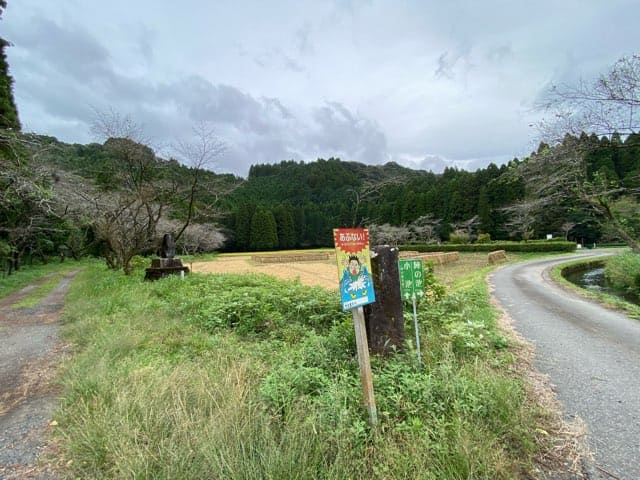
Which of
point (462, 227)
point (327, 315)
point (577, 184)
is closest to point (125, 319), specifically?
point (327, 315)

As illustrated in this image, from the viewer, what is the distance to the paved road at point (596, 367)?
220cm

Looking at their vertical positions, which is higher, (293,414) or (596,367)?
(293,414)

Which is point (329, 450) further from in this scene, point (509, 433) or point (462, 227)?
point (462, 227)

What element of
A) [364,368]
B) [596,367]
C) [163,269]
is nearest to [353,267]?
[364,368]

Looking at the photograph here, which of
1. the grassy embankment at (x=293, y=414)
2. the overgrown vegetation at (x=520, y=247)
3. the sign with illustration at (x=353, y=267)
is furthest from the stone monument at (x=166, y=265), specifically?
the overgrown vegetation at (x=520, y=247)

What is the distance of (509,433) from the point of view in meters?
2.13

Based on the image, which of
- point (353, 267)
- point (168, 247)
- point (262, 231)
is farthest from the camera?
point (262, 231)

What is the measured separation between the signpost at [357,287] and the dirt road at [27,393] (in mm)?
2073

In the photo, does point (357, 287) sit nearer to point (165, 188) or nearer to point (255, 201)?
point (165, 188)

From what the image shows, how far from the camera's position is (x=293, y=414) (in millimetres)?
2098

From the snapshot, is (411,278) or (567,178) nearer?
(411,278)

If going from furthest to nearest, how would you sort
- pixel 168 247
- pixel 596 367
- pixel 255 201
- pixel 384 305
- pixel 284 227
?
pixel 284 227
pixel 255 201
pixel 168 247
pixel 596 367
pixel 384 305

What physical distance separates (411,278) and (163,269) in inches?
424

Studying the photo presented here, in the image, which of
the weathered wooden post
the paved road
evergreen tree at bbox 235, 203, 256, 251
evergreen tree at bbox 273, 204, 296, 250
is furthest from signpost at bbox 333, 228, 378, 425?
evergreen tree at bbox 273, 204, 296, 250
